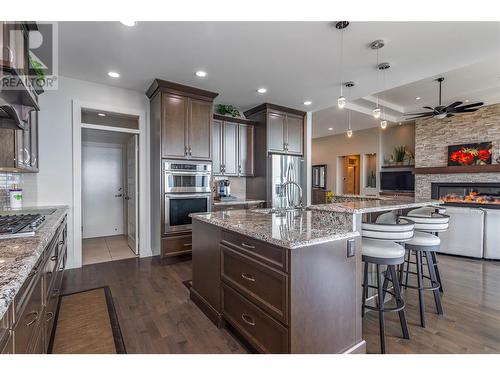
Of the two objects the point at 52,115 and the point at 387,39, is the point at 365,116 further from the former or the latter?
the point at 52,115

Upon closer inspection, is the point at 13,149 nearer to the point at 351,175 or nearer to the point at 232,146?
the point at 232,146

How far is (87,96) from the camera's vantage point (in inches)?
137

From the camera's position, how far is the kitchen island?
137cm

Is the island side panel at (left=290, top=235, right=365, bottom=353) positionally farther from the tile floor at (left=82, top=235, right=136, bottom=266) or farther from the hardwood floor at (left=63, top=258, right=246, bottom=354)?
the tile floor at (left=82, top=235, right=136, bottom=266)

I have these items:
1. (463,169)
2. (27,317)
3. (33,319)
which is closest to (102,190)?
(33,319)

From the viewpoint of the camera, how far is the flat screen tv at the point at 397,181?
6.87m

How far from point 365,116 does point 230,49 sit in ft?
16.0

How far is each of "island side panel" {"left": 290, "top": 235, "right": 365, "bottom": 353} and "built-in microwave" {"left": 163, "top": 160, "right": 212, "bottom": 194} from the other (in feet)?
8.85

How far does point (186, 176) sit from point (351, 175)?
7.59 meters

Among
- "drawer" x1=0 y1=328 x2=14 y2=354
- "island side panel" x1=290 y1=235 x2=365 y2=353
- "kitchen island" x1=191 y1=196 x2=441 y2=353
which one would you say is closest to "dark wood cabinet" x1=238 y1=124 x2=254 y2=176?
"kitchen island" x1=191 y1=196 x2=441 y2=353

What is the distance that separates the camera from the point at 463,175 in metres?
5.17

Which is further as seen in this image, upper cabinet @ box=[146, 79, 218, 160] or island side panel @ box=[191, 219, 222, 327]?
upper cabinet @ box=[146, 79, 218, 160]

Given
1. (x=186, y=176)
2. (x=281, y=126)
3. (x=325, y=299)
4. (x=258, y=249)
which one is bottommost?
(x=325, y=299)
